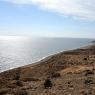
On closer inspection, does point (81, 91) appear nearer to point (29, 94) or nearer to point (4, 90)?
point (29, 94)

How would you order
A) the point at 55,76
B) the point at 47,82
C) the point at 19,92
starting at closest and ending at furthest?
the point at 19,92, the point at 47,82, the point at 55,76

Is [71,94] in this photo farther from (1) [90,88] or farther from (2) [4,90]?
(2) [4,90]

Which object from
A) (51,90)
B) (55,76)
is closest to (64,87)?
(51,90)

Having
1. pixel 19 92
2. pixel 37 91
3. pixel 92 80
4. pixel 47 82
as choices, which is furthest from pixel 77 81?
pixel 19 92

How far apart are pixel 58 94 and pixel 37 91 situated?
2.21 metres

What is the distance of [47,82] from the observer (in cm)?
2311

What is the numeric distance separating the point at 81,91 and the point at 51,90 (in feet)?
8.78

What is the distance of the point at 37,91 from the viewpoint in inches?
826

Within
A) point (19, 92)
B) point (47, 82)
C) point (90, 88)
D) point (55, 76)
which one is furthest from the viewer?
point (55, 76)

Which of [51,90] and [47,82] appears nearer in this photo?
[51,90]

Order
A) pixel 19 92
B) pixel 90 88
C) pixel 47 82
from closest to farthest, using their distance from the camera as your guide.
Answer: pixel 19 92 → pixel 90 88 → pixel 47 82

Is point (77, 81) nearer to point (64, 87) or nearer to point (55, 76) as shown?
point (64, 87)

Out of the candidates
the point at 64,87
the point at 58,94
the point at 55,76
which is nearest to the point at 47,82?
the point at 64,87

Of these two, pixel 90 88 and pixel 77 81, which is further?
pixel 77 81
